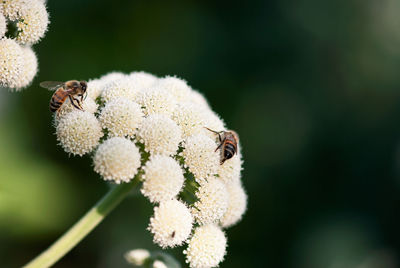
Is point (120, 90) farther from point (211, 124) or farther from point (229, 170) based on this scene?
point (229, 170)

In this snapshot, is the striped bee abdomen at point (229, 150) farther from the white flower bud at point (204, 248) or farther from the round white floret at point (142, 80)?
the round white floret at point (142, 80)

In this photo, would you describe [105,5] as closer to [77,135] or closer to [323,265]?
[77,135]

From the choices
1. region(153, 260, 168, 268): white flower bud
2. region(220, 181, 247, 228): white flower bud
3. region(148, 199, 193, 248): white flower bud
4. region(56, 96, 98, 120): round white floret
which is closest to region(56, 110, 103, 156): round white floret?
region(56, 96, 98, 120): round white floret

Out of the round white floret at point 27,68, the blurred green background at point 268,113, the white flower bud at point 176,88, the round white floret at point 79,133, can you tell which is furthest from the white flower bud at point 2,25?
the blurred green background at point 268,113

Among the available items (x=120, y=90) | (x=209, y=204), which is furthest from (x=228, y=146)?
(x=120, y=90)

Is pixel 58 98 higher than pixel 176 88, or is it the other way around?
pixel 176 88

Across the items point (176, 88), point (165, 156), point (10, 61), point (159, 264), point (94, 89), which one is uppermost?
point (176, 88)

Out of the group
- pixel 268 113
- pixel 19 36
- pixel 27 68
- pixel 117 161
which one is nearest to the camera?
pixel 117 161

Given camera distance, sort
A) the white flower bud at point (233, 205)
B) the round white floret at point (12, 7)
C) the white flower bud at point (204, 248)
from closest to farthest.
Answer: the white flower bud at point (204, 248)
the round white floret at point (12, 7)
the white flower bud at point (233, 205)
